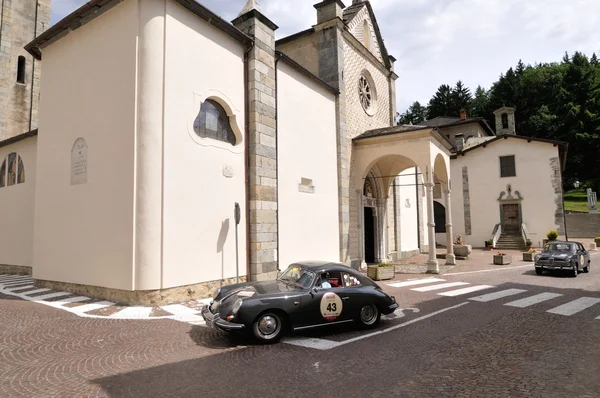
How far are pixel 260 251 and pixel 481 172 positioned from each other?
23.7 m

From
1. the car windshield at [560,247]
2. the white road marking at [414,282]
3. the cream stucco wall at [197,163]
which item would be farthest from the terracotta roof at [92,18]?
the car windshield at [560,247]

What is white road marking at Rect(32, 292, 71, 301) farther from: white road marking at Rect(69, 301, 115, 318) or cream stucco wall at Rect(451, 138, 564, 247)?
cream stucco wall at Rect(451, 138, 564, 247)

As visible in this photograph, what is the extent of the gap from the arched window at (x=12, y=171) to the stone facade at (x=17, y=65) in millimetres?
6192

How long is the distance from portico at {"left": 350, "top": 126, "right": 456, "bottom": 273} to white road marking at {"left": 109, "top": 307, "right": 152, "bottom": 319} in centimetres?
1023

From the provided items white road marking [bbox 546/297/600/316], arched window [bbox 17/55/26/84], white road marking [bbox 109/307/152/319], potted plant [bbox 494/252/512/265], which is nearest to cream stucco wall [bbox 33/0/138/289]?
white road marking [bbox 109/307/152/319]

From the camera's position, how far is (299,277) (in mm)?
7113

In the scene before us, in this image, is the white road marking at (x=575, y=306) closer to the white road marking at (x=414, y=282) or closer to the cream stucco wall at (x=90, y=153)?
the white road marking at (x=414, y=282)

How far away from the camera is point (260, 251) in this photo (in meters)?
11.2

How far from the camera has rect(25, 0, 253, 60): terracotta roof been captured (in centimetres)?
980

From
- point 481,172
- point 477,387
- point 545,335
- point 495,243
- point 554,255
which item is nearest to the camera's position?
point 477,387

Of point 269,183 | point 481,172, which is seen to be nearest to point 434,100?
point 481,172

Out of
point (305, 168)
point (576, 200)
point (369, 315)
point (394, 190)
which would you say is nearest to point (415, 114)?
point (576, 200)

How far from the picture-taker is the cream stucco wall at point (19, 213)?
591 inches

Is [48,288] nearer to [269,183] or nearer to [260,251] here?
[260,251]
